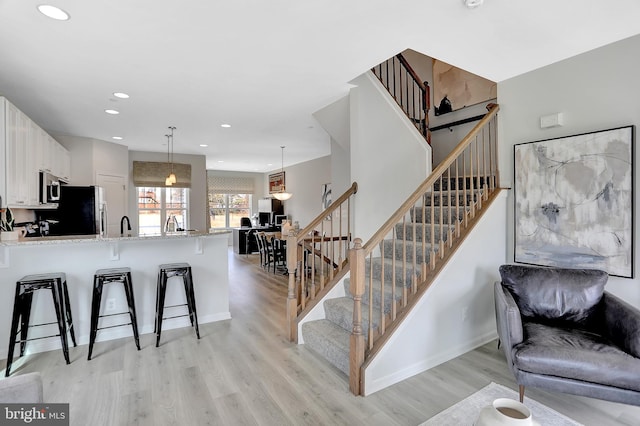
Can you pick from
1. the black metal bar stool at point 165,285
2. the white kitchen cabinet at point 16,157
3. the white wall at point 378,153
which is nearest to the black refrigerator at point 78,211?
the white kitchen cabinet at point 16,157

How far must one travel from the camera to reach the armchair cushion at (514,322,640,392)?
1955 mm

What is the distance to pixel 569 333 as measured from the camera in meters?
2.38

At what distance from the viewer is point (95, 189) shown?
5.32 meters

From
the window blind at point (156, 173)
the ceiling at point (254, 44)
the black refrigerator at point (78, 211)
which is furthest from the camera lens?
the window blind at point (156, 173)

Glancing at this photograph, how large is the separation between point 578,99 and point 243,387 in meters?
3.75

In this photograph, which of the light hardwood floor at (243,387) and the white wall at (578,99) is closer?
the light hardwood floor at (243,387)

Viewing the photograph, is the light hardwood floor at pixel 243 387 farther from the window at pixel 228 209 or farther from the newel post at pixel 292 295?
the window at pixel 228 209

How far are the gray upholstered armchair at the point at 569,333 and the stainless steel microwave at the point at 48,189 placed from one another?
553 cm

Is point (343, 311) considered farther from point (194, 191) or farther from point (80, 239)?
point (194, 191)

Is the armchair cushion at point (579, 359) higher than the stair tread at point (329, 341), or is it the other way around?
the armchair cushion at point (579, 359)

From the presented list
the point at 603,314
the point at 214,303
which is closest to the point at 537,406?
the point at 603,314

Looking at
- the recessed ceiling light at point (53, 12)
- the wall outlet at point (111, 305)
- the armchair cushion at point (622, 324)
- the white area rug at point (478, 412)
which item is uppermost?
the recessed ceiling light at point (53, 12)

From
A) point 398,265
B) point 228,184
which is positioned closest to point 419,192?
point 398,265

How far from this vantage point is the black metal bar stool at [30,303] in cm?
274
